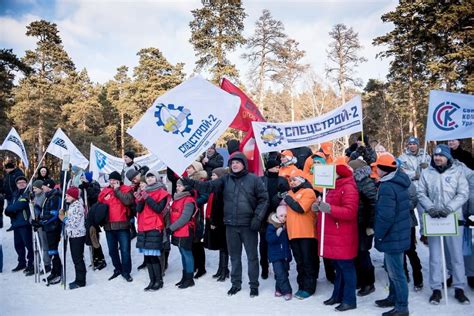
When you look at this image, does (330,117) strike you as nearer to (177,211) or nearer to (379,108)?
(177,211)

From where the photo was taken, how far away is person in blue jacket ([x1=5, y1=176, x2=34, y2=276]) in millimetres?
8344

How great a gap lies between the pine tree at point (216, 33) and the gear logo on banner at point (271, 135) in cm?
2399

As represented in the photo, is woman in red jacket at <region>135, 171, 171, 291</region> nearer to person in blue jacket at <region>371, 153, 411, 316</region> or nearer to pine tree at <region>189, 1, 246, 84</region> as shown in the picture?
person in blue jacket at <region>371, 153, 411, 316</region>

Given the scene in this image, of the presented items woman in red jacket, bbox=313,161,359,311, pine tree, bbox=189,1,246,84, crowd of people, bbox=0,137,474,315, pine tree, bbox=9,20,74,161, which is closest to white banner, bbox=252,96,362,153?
crowd of people, bbox=0,137,474,315

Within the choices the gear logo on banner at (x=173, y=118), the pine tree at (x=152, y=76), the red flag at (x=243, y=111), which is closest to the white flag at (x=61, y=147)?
the red flag at (x=243, y=111)

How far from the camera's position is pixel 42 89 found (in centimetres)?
3572

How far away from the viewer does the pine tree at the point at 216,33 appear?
3048 cm

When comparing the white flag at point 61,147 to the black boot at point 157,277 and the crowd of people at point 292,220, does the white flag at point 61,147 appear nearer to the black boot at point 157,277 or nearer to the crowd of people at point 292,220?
the crowd of people at point 292,220

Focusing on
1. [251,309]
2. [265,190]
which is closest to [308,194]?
[265,190]

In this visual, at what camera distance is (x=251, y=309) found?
18.5ft

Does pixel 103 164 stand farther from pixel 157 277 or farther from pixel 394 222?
pixel 394 222

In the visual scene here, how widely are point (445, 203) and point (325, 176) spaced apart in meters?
1.77

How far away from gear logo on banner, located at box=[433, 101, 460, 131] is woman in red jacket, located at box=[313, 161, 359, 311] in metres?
2.28

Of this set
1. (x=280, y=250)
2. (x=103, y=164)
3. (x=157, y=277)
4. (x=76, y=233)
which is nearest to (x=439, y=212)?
(x=280, y=250)
